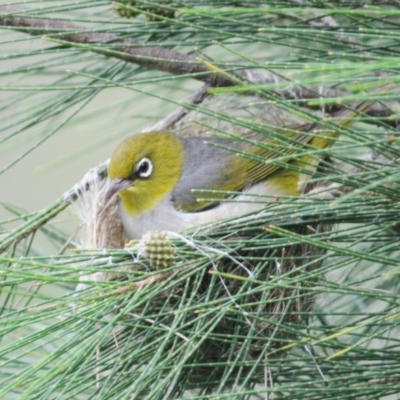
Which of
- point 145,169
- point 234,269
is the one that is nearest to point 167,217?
point 145,169

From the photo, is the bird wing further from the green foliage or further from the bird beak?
the green foliage

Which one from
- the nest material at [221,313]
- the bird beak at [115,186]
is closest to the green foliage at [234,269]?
the nest material at [221,313]

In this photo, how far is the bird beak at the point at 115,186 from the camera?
3301 mm

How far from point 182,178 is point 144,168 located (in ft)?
0.74

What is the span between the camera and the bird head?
339cm

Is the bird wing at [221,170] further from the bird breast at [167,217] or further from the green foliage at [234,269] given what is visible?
the green foliage at [234,269]

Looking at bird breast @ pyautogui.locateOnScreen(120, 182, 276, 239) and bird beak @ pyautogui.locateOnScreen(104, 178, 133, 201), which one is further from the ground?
bird beak @ pyautogui.locateOnScreen(104, 178, 133, 201)

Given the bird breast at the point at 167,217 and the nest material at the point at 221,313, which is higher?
the nest material at the point at 221,313

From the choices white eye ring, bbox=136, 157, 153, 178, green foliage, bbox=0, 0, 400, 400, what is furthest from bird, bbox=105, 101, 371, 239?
green foliage, bbox=0, 0, 400, 400

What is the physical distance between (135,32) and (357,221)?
3.57 ft

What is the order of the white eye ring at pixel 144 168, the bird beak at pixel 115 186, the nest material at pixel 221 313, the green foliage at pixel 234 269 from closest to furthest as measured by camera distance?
the green foliage at pixel 234 269 < the nest material at pixel 221 313 < the bird beak at pixel 115 186 < the white eye ring at pixel 144 168

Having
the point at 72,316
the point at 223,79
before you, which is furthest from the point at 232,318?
the point at 223,79

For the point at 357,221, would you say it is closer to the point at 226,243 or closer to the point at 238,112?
the point at 226,243

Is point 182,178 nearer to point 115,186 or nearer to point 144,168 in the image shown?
point 144,168
